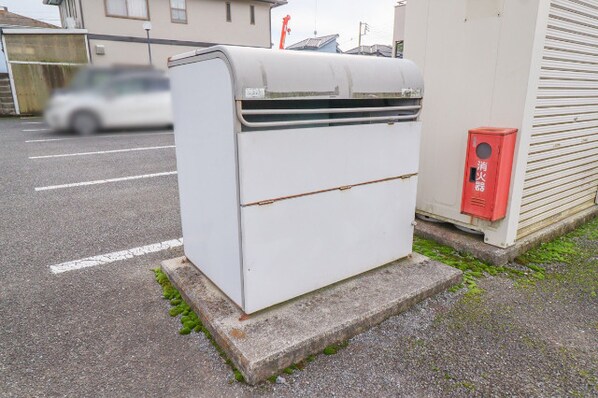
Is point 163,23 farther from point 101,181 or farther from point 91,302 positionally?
point 91,302

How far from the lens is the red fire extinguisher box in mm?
2432

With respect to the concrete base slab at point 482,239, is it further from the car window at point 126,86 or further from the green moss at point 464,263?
the car window at point 126,86

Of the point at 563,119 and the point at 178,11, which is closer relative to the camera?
the point at 563,119

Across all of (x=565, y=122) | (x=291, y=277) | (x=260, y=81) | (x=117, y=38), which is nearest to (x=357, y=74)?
(x=260, y=81)

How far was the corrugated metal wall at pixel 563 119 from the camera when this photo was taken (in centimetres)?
255

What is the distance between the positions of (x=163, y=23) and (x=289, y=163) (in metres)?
15.5

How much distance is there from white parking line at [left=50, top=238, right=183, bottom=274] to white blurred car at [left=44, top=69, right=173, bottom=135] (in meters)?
0.97

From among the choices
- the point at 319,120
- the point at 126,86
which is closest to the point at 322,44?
the point at 126,86

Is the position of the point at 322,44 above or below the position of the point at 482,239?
above

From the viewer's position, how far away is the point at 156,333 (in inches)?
75.3

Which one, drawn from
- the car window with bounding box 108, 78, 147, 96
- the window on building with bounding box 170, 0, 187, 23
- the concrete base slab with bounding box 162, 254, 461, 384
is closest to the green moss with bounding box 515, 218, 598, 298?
the concrete base slab with bounding box 162, 254, 461, 384

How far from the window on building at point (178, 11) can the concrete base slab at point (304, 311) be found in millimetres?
15248

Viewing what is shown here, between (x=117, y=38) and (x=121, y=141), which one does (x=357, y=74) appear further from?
(x=117, y=38)

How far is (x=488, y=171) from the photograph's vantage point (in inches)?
98.6
